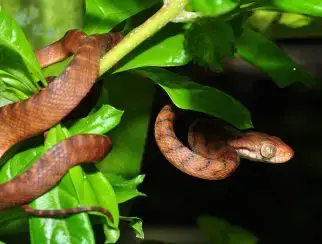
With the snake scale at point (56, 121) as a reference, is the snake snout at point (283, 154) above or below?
below

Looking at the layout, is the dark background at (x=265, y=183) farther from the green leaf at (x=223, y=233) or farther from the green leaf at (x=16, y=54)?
the green leaf at (x=16, y=54)

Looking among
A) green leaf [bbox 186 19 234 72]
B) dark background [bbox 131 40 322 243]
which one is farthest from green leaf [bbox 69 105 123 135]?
dark background [bbox 131 40 322 243]

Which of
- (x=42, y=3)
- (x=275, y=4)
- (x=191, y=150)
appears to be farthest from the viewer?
(x=191, y=150)

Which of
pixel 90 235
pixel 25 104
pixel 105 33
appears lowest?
pixel 90 235

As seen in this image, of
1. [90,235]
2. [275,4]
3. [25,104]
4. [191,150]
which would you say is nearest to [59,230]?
[90,235]

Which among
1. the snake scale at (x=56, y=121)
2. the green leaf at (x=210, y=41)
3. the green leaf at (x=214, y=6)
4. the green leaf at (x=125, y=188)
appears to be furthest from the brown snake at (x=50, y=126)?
the green leaf at (x=214, y=6)

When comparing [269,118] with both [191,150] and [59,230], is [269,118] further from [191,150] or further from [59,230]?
[59,230]
